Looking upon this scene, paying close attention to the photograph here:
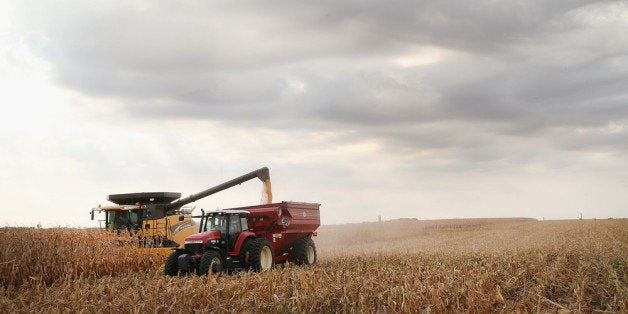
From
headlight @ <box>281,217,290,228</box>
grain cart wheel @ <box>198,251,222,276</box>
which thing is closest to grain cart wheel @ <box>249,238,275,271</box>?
grain cart wheel @ <box>198,251,222,276</box>

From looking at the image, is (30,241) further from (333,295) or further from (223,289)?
(333,295)

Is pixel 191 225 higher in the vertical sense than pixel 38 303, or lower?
higher

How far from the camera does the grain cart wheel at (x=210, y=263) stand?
44.6 ft

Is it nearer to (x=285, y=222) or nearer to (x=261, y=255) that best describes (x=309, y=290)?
(x=261, y=255)

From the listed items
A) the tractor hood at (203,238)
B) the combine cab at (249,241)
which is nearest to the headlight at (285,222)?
the combine cab at (249,241)

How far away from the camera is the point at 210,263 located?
1383 centimetres

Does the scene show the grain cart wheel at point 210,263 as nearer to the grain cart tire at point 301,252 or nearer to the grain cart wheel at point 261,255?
the grain cart wheel at point 261,255

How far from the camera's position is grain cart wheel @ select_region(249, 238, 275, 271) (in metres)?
14.8

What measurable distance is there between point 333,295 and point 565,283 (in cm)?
499

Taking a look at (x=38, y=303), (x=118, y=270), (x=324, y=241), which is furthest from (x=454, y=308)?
(x=324, y=241)

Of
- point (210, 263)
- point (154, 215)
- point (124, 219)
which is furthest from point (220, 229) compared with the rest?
point (124, 219)

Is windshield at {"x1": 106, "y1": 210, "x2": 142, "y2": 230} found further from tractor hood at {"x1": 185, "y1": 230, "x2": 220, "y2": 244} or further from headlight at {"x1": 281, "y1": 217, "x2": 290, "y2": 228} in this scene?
headlight at {"x1": 281, "y1": 217, "x2": 290, "y2": 228}

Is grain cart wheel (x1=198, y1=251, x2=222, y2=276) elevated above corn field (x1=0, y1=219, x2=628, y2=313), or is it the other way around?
grain cart wheel (x1=198, y1=251, x2=222, y2=276)

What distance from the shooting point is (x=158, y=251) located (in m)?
17.1
